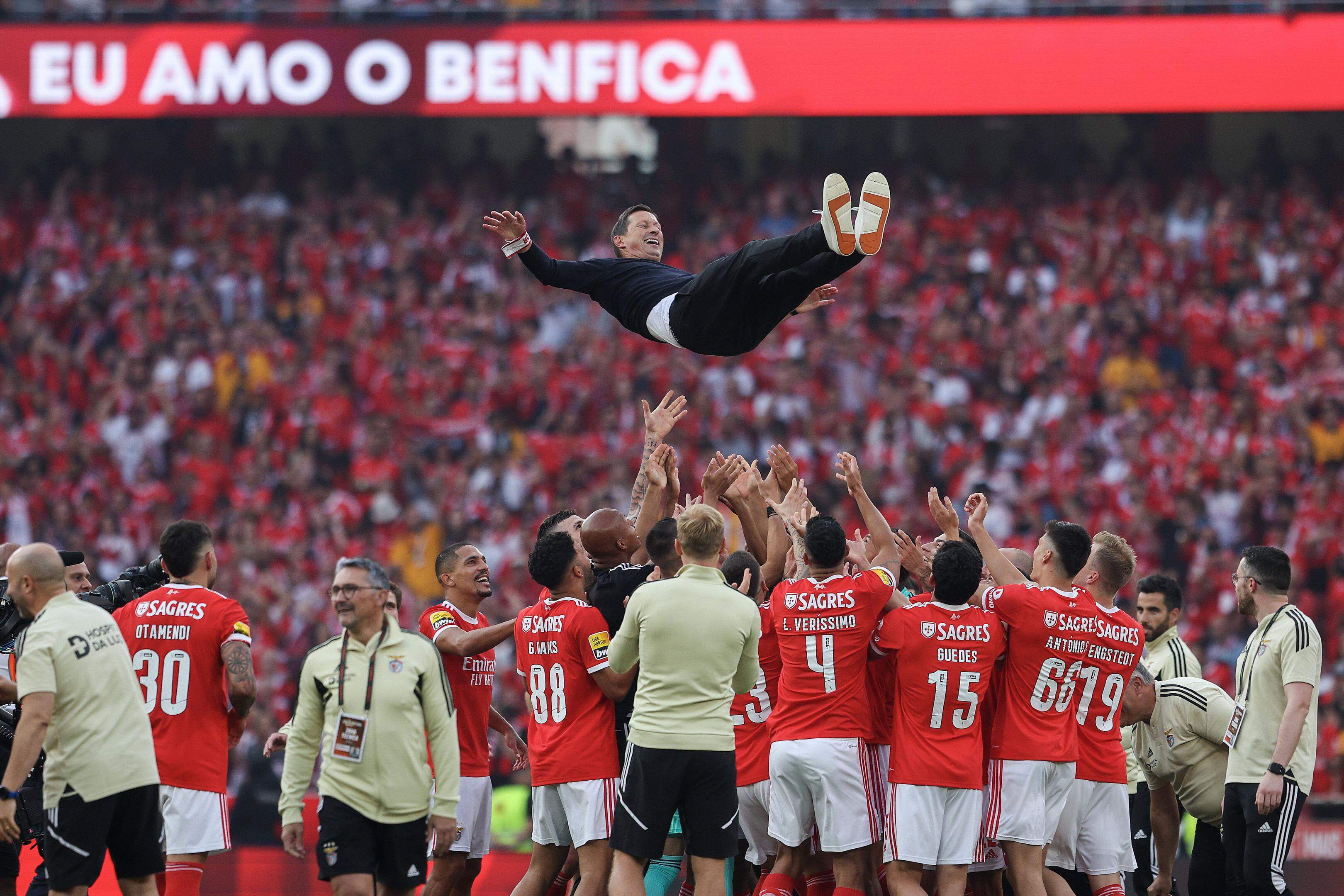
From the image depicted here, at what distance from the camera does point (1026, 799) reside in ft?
23.7

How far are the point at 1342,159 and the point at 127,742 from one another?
17702 mm

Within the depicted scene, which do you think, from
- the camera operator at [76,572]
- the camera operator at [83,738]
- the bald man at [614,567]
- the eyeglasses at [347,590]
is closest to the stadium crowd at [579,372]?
the camera operator at [76,572]

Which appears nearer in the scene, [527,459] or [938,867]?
[938,867]

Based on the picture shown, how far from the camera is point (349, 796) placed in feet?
20.5

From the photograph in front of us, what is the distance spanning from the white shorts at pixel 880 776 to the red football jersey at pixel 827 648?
29cm

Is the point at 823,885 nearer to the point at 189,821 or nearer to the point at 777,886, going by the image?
the point at 777,886

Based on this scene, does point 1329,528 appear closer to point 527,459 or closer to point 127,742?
point 527,459

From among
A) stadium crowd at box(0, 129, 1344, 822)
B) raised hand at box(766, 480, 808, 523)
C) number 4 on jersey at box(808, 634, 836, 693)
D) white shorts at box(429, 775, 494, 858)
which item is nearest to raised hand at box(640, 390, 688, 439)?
raised hand at box(766, 480, 808, 523)

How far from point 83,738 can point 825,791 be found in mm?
3315

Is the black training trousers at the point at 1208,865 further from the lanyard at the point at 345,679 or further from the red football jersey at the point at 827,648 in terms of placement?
the lanyard at the point at 345,679

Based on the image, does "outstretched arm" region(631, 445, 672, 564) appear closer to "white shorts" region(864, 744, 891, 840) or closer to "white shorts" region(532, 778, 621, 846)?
"white shorts" region(532, 778, 621, 846)

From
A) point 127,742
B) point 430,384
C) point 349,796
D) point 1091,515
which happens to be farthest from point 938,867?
point 430,384

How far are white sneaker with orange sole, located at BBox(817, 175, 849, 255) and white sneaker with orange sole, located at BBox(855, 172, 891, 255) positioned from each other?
0.05 meters

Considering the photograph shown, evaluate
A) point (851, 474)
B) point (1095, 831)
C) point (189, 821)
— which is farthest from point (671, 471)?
point (189, 821)
